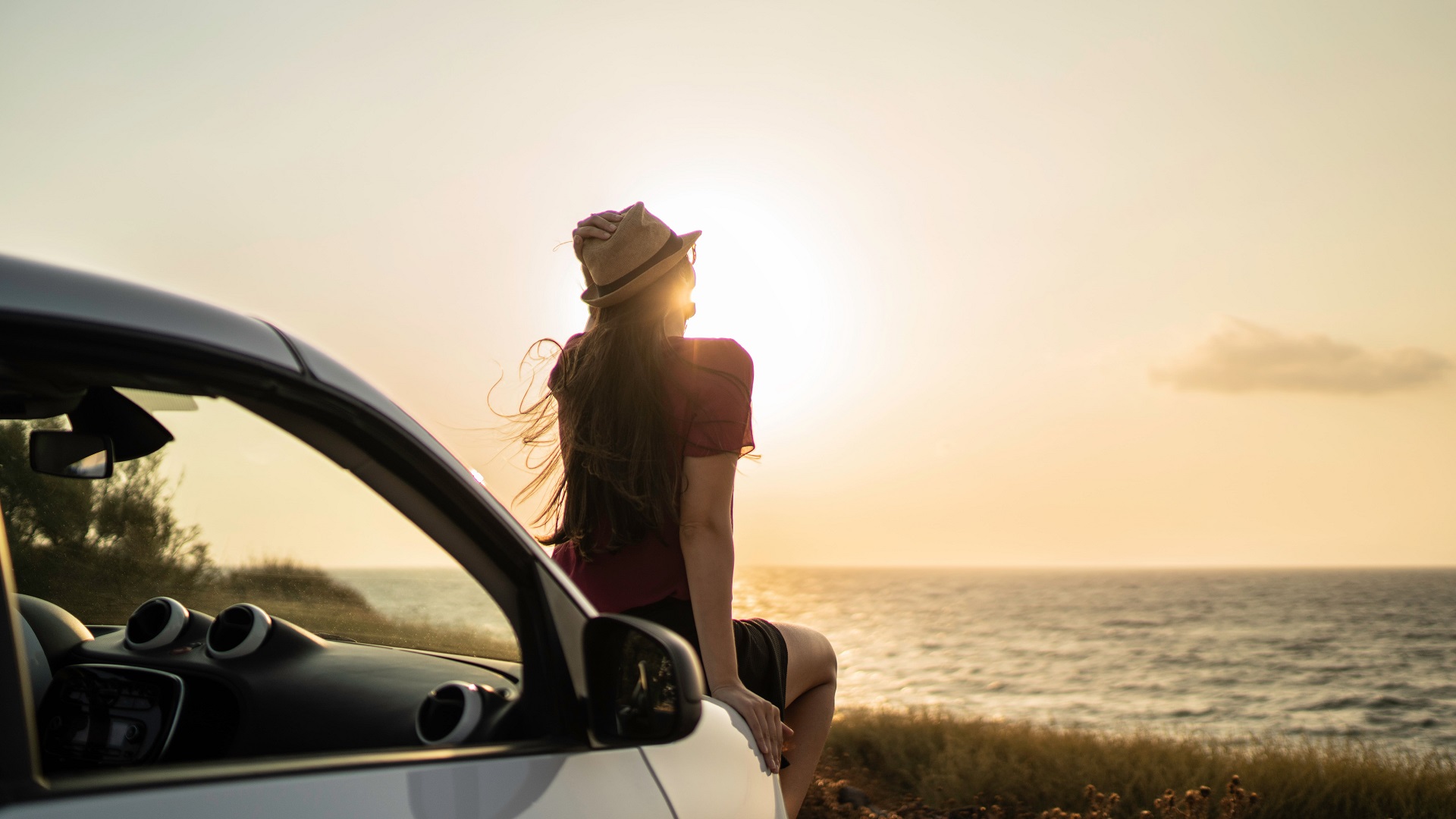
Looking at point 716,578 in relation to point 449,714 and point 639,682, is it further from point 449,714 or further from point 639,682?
point 449,714

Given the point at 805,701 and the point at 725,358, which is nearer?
the point at 725,358

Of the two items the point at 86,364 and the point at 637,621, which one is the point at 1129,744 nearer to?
the point at 637,621

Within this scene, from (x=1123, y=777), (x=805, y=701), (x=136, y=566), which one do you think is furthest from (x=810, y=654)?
(x=1123, y=777)

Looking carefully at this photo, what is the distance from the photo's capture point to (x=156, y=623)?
1.81 metres

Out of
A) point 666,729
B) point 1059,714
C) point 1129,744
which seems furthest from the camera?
point 1059,714

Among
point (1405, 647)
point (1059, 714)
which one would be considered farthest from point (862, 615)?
point (1059, 714)

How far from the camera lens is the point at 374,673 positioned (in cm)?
154

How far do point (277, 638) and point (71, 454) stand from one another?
1.64 feet

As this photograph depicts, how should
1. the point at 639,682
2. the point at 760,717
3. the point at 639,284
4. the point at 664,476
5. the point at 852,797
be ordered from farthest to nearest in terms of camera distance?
1. the point at 852,797
2. the point at 639,284
3. the point at 664,476
4. the point at 760,717
5. the point at 639,682

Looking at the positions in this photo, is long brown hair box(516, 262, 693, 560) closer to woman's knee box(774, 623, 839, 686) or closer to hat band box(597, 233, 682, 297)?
hat band box(597, 233, 682, 297)

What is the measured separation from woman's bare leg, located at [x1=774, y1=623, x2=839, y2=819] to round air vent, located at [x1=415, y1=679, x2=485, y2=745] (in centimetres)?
120

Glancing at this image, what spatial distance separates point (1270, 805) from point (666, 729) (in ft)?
21.6

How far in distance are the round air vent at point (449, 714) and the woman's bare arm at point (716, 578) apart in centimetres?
80

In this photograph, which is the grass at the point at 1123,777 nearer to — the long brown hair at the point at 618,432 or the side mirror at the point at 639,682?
the long brown hair at the point at 618,432
